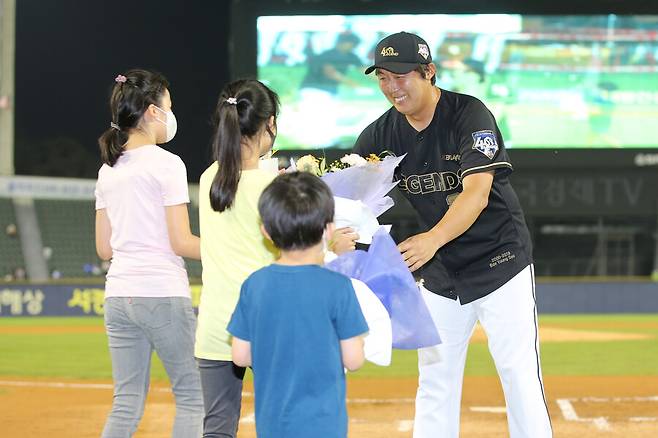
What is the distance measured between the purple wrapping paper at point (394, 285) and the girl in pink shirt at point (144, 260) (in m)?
0.85

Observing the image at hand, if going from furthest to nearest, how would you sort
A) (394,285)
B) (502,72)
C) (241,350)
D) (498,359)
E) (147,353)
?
(502,72), (498,359), (147,353), (394,285), (241,350)

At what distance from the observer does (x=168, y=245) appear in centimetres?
465

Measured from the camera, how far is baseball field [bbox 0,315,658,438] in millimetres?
7508

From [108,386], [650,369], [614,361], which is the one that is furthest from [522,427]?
[614,361]

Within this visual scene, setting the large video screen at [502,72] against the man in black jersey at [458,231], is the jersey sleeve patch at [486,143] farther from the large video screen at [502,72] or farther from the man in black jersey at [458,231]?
the large video screen at [502,72]

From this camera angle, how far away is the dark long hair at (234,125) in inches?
161

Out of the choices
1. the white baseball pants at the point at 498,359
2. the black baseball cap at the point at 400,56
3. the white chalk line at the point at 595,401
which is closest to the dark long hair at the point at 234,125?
the black baseball cap at the point at 400,56

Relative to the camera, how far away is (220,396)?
13.9 ft

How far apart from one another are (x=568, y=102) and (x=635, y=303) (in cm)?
493

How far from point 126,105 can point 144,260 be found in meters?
0.72

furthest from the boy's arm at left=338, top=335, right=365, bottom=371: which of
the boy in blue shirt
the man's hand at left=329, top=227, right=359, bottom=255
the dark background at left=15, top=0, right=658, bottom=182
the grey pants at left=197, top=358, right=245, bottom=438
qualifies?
the dark background at left=15, top=0, right=658, bottom=182

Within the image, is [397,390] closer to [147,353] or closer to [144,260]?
[147,353]

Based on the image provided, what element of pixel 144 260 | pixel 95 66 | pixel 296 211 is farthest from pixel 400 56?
pixel 95 66

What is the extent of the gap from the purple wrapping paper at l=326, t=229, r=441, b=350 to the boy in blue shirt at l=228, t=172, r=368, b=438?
47cm
